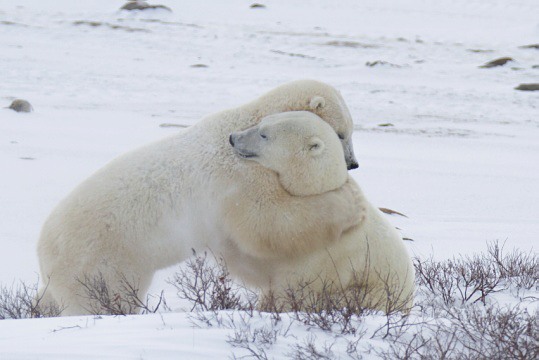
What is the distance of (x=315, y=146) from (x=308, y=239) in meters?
0.46

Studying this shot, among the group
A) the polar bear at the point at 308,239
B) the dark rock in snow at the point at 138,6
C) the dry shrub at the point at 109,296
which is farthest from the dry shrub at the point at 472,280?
the dark rock in snow at the point at 138,6

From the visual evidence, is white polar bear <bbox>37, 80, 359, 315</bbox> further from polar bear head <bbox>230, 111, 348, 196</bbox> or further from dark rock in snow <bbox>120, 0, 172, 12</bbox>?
dark rock in snow <bbox>120, 0, 172, 12</bbox>

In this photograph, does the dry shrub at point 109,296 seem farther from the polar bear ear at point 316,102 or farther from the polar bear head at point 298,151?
the polar bear ear at point 316,102

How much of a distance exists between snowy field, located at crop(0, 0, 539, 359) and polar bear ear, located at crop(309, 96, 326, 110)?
4.61ft

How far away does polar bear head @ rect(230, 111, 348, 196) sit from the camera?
12.8ft

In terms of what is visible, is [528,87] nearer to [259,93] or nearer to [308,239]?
[259,93]

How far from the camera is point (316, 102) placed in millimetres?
4160

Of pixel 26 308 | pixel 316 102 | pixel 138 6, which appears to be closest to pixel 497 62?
pixel 138 6

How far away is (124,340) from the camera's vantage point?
8.39ft

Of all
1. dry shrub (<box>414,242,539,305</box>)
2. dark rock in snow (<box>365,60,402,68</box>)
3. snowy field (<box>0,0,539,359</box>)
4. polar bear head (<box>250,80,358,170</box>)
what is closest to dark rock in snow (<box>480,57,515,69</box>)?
snowy field (<box>0,0,539,359</box>)

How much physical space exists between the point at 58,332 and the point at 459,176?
21.4 feet

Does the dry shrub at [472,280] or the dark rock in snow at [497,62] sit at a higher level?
the dry shrub at [472,280]

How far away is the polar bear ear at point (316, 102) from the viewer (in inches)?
164

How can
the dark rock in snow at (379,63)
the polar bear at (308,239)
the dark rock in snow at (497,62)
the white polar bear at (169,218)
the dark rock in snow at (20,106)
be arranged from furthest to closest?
the dark rock in snow at (497,62)
the dark rock in snow at (379,63)
the dark rock in snow at (20,106)
the polar bear at (308,239)
the white polar bear at (169,218)
